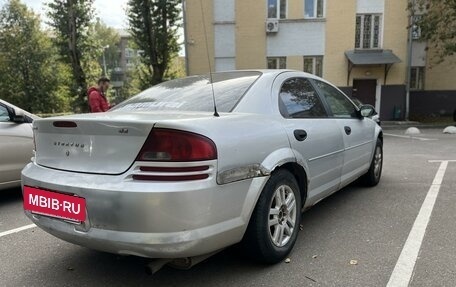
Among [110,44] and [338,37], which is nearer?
[338,37]

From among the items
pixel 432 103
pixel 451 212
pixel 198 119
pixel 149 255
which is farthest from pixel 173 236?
pixel 432 103

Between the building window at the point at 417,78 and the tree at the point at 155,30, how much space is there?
12022 mm

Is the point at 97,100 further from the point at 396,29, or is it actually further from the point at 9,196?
the point at 396,29

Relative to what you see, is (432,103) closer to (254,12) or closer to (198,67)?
(254,12)

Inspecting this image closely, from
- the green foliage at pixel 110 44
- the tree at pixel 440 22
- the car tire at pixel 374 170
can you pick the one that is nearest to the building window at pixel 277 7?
the tree at pixel 440 22

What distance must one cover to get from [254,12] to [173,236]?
1834 cm

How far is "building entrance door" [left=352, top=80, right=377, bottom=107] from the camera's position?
19516mm

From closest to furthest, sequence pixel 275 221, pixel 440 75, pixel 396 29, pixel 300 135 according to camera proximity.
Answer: pixel 275 221
pixel 300 135
pixel 396 29
pixel 440 75

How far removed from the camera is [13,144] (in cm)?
512

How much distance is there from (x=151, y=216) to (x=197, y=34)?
18.0 meters

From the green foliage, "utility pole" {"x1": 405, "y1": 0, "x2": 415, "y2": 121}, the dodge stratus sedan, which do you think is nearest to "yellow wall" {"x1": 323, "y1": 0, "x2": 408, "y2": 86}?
"utility pole" {"x1": 405, "y1": 0, "x2": 415, "y2": 121}

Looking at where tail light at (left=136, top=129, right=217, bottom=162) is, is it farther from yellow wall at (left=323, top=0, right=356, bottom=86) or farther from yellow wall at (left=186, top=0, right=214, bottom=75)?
yellow wall at (left=323, top=0, right=356, bottom=86)

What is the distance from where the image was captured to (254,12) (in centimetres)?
1941

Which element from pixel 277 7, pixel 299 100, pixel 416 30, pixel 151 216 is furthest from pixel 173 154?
pixel 416 30
